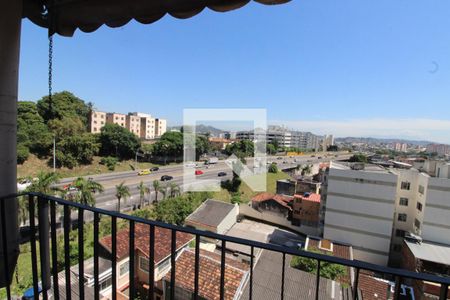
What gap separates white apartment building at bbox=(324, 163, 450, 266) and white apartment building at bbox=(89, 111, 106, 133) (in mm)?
22144

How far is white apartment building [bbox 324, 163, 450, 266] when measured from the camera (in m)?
9.49

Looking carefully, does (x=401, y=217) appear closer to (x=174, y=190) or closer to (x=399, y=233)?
(x=399, y=233)

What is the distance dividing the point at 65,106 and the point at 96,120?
5.09 metres

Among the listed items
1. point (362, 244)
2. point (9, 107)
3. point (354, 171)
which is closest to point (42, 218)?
point (9, 107)

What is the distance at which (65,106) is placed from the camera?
63.5 ft

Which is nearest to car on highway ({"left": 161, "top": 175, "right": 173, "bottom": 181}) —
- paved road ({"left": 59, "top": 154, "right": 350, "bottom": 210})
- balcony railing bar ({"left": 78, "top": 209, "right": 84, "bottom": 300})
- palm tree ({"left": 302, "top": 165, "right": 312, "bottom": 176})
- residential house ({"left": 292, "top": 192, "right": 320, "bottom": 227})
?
paved road ({"left": 59, "top": 154, "right": 350, "bottom": 210})

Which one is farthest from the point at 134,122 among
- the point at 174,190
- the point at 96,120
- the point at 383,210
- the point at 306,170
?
the point at 383,210

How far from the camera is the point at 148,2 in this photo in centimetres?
144

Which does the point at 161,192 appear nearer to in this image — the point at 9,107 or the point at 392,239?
the point at 392,239

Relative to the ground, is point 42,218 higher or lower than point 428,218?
higher

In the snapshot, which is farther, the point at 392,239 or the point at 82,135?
the point at 82,135

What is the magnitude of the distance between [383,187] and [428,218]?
199cm

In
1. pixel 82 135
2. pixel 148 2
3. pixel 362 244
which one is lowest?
pixel 362 244

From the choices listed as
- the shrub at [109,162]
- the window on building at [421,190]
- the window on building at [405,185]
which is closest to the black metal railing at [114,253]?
the window on building at [421,190]
